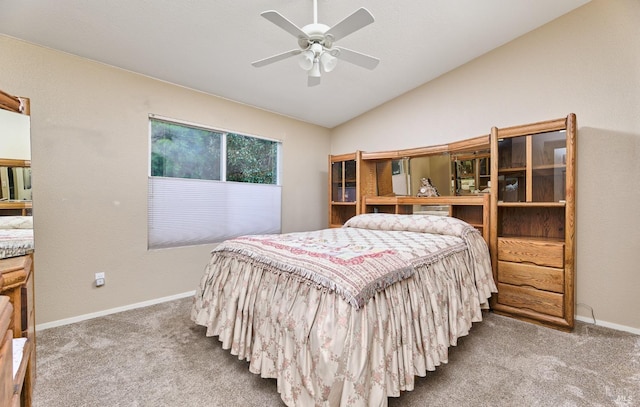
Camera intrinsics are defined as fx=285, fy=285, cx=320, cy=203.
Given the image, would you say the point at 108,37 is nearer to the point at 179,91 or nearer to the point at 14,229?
the point at 179,91

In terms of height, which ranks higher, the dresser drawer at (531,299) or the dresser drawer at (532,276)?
the dresser drawer at (532,276)

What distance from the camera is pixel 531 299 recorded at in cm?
251

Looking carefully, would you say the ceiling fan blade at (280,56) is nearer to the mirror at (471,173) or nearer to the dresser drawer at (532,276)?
the mirror at (471,173)

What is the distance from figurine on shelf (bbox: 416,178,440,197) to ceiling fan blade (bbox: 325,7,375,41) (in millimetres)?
2146

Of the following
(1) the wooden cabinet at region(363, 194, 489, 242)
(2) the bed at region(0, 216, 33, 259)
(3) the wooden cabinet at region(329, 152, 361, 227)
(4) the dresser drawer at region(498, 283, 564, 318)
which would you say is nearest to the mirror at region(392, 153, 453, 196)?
(1) the wooden cabinet at region(363, 194, 489, 242)

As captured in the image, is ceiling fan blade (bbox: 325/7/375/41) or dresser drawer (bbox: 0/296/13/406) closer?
dresser drawer (bbox: 0/296/13/406)

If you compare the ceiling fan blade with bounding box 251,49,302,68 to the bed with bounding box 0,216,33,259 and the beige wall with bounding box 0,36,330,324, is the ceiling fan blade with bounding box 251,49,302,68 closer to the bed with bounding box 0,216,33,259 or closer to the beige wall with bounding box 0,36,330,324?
the beige wall with bounding box 0,36,330,324

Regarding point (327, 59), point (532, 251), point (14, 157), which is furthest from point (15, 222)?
point (532, 251)

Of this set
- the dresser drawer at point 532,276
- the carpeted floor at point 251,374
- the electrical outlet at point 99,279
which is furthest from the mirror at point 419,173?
the electrical outlet at point 99,279

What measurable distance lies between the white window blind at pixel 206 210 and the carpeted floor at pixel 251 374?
3.29 ft

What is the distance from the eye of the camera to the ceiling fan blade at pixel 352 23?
1.54 metres

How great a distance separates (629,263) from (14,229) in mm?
4416

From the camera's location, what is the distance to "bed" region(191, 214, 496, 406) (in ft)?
4.09

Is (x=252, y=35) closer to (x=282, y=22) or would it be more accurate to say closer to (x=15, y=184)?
(x=282, y=22)
